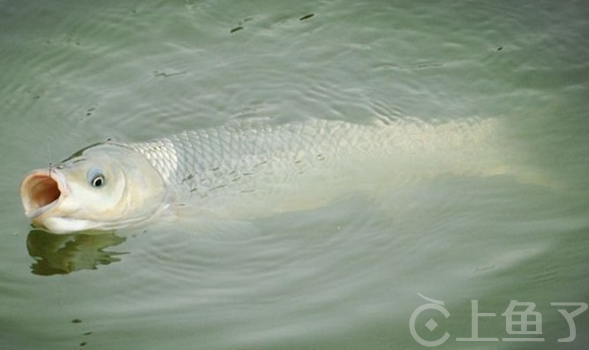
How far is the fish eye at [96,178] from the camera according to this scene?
5.04 meters

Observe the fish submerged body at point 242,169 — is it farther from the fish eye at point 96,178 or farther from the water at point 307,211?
the water at point 307,211

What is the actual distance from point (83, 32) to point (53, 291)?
8.98 feet

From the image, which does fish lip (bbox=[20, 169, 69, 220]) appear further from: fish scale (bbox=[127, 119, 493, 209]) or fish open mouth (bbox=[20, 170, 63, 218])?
fish scale (bbox=[127, 119, 493, 209])

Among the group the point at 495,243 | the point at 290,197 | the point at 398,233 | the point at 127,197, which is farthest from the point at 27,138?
the point at 495,243

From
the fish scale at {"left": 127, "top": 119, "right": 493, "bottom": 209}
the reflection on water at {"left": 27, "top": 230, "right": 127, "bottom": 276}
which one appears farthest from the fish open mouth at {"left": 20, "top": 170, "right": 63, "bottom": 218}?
the fish scale at {"left": 127, "top": 119, "right": 493, "bottom": 209}

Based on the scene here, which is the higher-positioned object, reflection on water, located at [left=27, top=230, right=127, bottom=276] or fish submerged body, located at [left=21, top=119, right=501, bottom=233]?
fish submerged body, located at [left=21, top=119, right=501, bottom=233]

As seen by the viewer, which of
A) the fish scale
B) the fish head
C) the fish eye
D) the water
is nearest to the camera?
the water

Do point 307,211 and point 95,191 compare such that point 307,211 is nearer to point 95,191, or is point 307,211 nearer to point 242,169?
point 242,169

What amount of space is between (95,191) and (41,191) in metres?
0.29

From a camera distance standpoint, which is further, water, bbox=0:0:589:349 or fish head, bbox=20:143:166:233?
fish head, bbox=20:143:166:233

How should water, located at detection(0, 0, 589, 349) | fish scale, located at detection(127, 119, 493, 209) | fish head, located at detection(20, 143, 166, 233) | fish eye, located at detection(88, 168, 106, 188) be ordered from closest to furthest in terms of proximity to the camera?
water, located at detection(0, 0, 589, 349)
fish head, located at detection(20, 143, 166, 233)
fish eye, located at detection(88, 168, 106, 188)
fish scale, located at detection(127, 119, 493, 209)

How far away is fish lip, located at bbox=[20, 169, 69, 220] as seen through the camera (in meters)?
4.73

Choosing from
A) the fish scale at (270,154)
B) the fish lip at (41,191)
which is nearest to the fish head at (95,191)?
the fish lip at (41,191)

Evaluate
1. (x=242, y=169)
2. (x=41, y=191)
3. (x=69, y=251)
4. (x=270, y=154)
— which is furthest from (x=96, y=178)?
(x=270, y=154)
